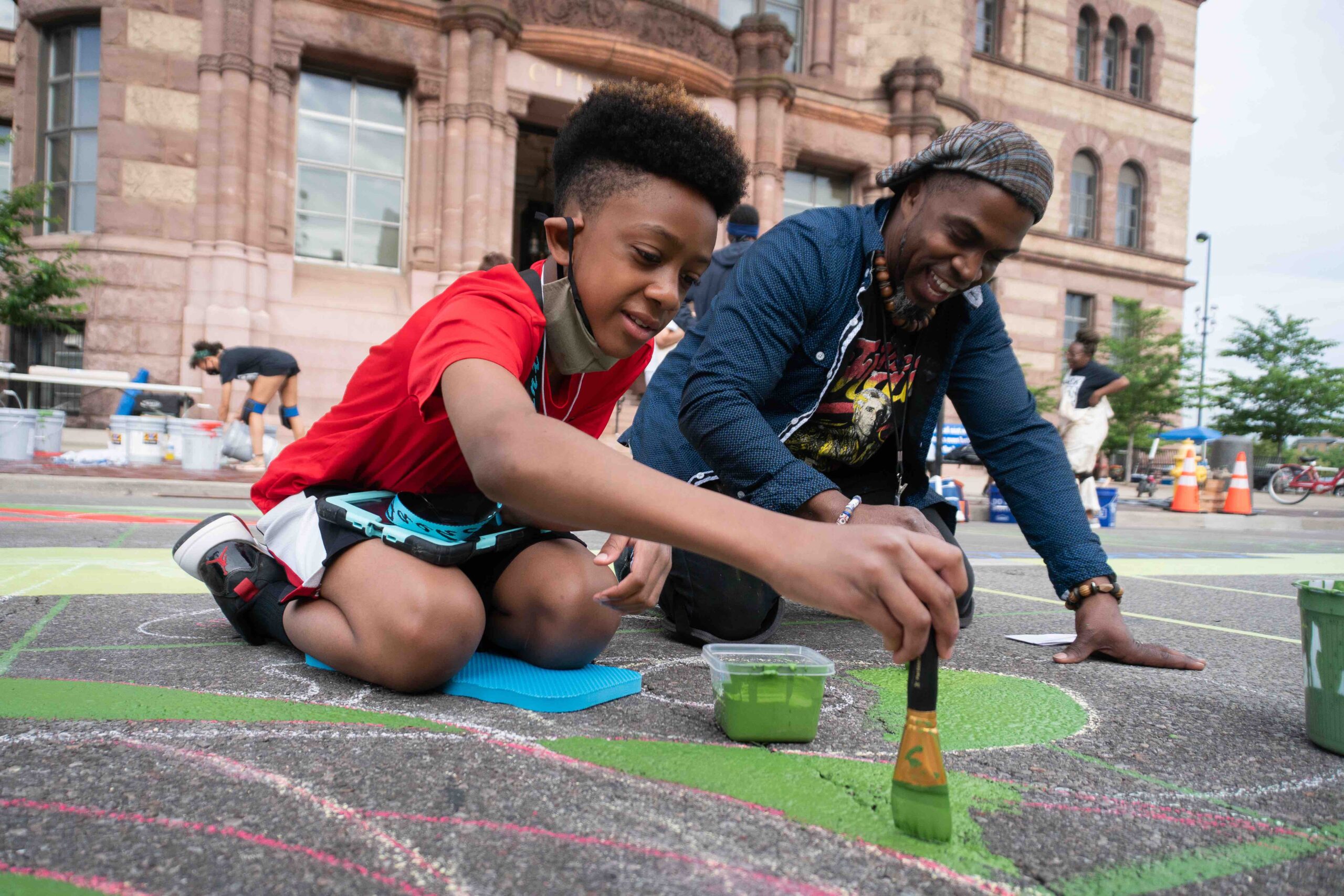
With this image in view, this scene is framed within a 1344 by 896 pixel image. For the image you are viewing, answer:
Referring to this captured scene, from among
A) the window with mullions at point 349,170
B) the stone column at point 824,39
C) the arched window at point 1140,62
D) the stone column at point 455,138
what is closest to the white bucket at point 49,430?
the window with mullions at point 349,170

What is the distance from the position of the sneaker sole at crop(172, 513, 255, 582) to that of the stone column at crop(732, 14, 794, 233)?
39.8ft

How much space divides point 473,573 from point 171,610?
43.5 inches

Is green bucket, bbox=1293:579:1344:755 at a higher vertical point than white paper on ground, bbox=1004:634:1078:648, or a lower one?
higher

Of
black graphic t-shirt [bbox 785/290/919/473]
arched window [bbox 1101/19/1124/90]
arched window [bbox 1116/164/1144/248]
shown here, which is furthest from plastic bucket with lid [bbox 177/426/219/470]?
arched window [bbox 1101/19/1124/90]

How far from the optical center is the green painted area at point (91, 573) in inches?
109

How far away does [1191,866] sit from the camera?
43.6 inches

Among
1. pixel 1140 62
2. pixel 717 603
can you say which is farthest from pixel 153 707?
pixel 1140 62

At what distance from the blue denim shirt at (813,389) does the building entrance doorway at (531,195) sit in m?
13.7

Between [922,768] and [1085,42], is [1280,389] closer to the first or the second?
[1085,42]

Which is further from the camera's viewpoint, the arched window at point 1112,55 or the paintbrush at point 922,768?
the arched window at point 1112,55

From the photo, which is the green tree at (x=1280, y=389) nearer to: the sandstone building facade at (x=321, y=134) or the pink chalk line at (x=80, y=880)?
the sandstone building facade at (x=321, y=134)

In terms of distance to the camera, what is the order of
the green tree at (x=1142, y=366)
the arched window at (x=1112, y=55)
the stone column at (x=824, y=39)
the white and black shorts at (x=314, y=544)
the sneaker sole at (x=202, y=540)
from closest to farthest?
1. the white and black shorts at (x=314, y=544)
2. the sneaker sole at (x=202, y=540)
3. the stone column at (x=824, y=39)
4. the green tree at (x=1142, y=366)
5. the arched window at (x=1112, y=55)

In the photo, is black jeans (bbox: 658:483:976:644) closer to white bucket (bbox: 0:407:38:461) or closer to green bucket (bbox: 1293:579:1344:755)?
green bucket (bbox: 1293:579:1344:755)

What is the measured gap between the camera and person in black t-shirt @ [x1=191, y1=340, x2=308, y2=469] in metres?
8.01
